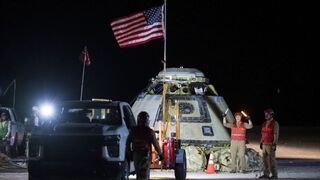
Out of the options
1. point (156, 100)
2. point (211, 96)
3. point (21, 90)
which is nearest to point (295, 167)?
point (211, 96)

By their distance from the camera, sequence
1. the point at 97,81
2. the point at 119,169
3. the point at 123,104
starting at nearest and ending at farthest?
the point at 119,169 < the point at 123,104 < the point at 97,81

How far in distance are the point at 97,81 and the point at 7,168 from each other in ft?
222

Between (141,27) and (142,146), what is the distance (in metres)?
8.24

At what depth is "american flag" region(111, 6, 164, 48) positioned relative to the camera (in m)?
19.4

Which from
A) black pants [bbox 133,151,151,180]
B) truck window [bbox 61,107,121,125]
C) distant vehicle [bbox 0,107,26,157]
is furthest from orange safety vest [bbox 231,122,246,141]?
distant vehicle [bbox 0,107,26,157]

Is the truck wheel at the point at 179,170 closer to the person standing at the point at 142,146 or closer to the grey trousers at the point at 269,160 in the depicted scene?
the grey trousers at the point at 269,160

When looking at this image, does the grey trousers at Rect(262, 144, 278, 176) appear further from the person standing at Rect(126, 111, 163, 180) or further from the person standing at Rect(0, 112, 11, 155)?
the person standing at Rect(0, 112, 11, 155)

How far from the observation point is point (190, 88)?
2130 centimetres

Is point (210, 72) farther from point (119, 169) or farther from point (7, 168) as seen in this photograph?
point (119, 169)

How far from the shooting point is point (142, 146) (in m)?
11.6

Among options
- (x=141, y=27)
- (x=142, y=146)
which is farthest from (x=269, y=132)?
(x=142, y=146)

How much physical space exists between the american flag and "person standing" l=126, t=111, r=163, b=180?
25.4ft

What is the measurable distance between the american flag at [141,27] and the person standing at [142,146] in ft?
25.4

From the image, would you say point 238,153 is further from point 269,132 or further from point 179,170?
point 179,170
